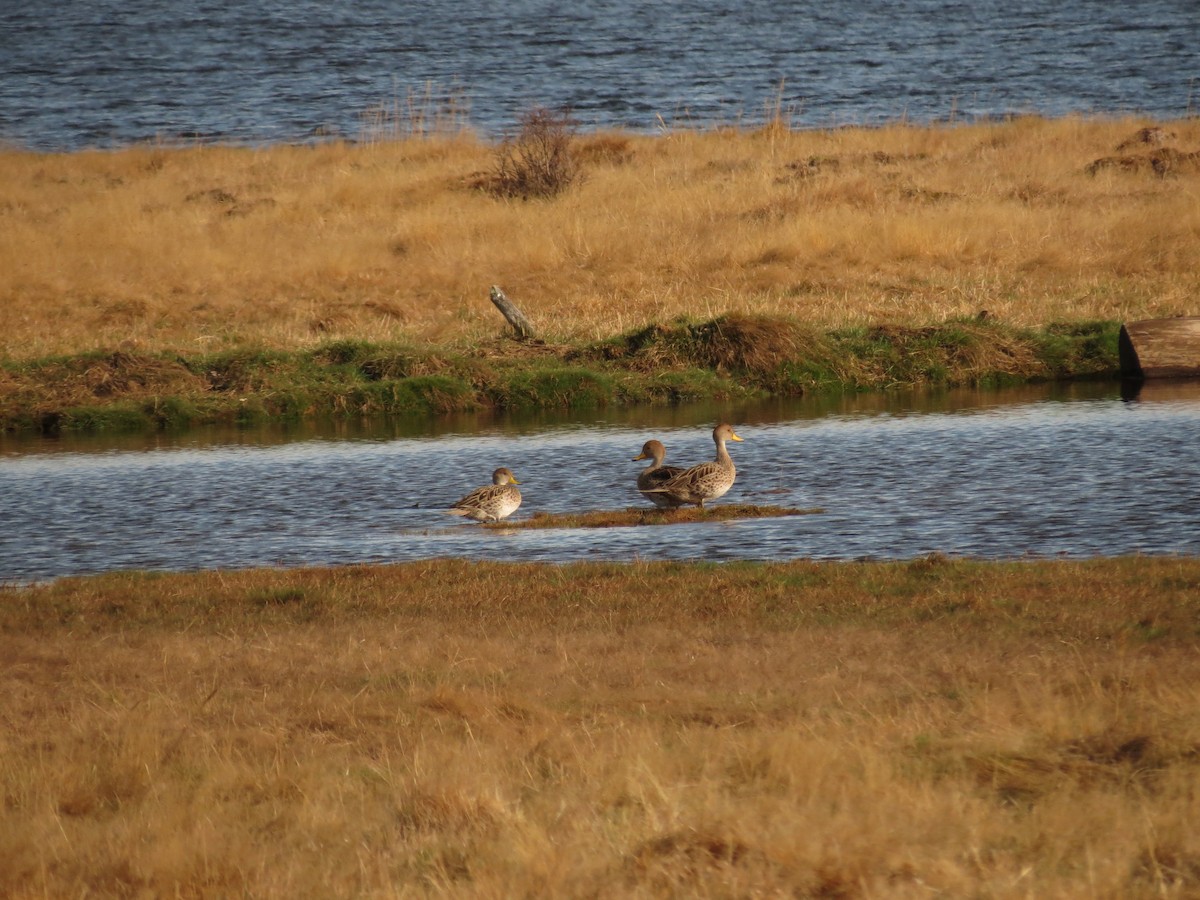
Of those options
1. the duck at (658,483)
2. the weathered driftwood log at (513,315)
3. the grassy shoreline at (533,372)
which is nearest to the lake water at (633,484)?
the duck at (658,483)

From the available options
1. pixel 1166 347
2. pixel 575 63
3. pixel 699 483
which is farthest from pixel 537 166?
pixel 575 63

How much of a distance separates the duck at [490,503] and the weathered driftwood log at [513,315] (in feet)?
29.6

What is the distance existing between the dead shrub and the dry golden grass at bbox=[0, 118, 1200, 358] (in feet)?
1.78

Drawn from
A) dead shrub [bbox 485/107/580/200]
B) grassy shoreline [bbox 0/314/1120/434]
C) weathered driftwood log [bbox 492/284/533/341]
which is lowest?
grassy shoreline [bbox 0/314/1120/434]

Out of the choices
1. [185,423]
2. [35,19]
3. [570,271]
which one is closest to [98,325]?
[185,423]

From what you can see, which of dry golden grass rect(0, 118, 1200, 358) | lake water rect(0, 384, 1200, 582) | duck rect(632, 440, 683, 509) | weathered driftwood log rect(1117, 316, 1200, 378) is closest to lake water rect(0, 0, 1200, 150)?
dry golden grass rect(0, 118, 1200, 358)

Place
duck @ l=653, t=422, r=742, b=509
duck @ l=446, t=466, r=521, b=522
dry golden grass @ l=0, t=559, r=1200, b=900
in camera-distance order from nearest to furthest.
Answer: dry golden grass @ l=0, t=559, r=1200, b=900
duck @ l=446, t=466, r=521, b=522
duck @ l=653, t=422, r=742, b=509

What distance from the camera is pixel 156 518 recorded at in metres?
15.5

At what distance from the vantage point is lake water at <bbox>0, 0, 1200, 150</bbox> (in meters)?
55.5

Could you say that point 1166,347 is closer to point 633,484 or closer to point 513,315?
point 633,484

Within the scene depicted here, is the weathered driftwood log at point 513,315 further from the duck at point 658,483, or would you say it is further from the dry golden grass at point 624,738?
the dry golden grass at point 624,738

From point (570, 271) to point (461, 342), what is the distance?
4.59m

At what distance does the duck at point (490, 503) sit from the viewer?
14.3 m

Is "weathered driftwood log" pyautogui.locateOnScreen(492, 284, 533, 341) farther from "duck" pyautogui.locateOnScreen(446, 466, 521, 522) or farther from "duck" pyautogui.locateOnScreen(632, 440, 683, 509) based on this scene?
"duck" pyautogui.locateOnScreen(446, 466, 521, 522)
